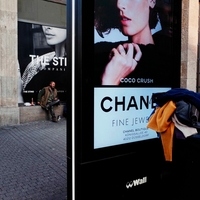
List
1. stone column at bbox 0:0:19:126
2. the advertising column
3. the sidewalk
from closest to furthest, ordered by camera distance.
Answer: the advertising column, the sidewalk, stone column at bbox 0:0:19:126

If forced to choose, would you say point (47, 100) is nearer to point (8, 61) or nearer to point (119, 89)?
point (8, 61)

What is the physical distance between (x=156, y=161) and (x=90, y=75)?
143 centimetres

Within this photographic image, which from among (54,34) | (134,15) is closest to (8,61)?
(54,34)

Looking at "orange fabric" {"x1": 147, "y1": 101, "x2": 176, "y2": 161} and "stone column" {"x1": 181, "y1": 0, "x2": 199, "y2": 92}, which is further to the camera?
"stone column" {"x1": 181, "y1": 0, "x2": 199, "y2": 92}

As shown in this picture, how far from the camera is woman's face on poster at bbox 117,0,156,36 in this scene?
A: 2.72m

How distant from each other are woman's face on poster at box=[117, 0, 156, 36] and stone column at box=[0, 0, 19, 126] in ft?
24.1

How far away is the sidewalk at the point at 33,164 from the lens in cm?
384

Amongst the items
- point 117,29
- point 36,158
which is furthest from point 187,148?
point 36,158

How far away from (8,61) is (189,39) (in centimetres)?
663

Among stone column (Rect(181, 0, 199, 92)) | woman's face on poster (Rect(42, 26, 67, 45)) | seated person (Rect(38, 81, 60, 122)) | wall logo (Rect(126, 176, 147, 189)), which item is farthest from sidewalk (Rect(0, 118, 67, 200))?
woman's face on poster (Rect(42, 26, 67, 45))

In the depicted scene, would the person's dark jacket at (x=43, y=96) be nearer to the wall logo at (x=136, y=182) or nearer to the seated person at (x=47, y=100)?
the seated person at (x=47, y=100)

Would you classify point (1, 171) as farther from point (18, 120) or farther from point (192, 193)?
point (18, 120)

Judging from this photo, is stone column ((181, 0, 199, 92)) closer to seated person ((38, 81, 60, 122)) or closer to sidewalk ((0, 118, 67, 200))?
sidewalk ((0, 118, 67, 200))

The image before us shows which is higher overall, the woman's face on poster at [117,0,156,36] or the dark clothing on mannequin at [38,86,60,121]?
the woman's face on poster at [117,0,156,36]
